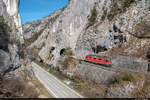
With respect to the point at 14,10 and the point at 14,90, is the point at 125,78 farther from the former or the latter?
the point at 14,10

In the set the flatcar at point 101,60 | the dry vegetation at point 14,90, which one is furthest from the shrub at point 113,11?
the dry vegetation at point 14,90

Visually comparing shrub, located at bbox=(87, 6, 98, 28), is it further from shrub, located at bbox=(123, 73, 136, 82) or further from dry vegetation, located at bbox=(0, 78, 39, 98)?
dry vegetation, located at bbox=(0, 78, 39, 98)

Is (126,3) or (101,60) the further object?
(126,3)

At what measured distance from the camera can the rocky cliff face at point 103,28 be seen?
25875 mm

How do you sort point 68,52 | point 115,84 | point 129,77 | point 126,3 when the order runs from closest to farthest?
point 129,77
point 115,84
point 126,3
point 68,52

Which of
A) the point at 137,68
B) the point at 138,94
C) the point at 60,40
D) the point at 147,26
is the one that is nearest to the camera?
the point at 138,94

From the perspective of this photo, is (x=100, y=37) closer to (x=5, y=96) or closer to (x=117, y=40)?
(x=117, y=40)

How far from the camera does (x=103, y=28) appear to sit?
31.1m

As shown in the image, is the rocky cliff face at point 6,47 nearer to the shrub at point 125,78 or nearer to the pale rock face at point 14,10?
the pale rock face at point 14,10

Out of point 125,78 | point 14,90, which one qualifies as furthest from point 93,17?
point 14,90

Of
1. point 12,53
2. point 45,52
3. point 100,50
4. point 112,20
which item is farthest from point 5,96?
point 45,52

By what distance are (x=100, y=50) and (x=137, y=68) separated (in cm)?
1207

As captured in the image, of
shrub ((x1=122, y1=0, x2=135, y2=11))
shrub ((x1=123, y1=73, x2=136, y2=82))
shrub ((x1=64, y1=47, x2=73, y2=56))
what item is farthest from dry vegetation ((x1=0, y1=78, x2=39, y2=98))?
shrub ((x1=122, y1=0, x2=135, y2=11))

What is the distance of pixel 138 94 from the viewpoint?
50.8ft
